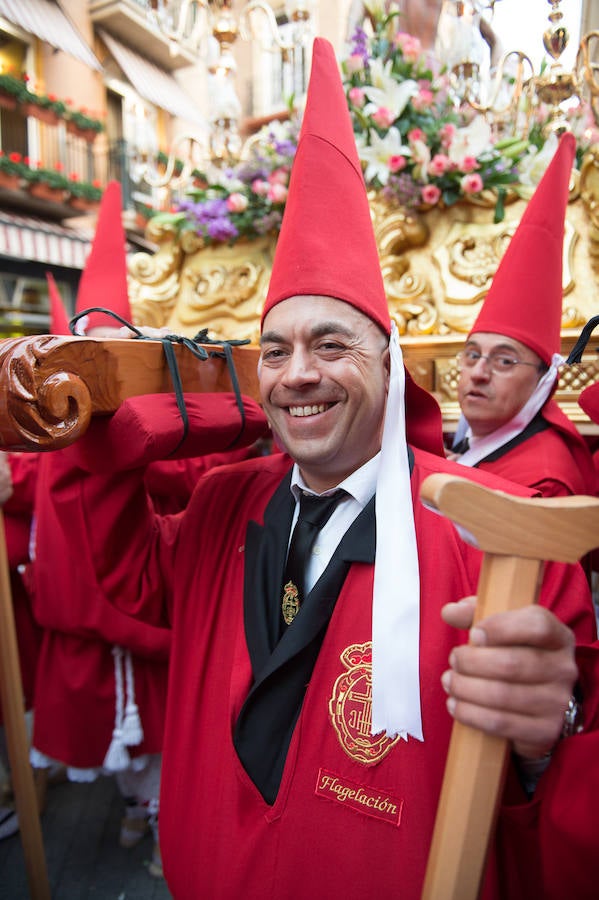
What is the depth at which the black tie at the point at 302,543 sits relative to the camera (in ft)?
4.18

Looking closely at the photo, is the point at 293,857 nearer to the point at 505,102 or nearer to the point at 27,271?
the point at 505,102

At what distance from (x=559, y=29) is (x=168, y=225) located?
2.31 metres

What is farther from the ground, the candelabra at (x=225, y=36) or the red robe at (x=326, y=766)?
the candelabra at (x=225, y=36)

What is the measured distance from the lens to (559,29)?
2664 mm

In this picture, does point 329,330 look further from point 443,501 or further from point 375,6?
point 375,6

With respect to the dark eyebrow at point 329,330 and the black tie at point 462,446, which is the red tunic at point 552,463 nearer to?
the black tie at point 462,446

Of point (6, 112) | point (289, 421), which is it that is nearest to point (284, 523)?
point (289, 421)

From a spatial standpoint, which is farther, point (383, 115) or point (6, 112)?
point (6, 112)

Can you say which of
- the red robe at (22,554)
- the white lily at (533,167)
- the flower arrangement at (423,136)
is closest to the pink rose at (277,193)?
the flower arrangement at (423,136)

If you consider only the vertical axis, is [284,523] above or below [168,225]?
below

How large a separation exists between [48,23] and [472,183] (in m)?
8.41

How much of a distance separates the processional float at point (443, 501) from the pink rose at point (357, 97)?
2019mm

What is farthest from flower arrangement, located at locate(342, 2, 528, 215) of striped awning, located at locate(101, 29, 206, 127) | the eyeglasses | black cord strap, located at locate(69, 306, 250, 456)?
striped awning, located at locate(101, 29, 206, 127)

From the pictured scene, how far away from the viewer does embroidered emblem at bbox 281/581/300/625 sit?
1.26 m
